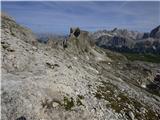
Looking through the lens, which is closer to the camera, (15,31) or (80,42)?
(15,31)

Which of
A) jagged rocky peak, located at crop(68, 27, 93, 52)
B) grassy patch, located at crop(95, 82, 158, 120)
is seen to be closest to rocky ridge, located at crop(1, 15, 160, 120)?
grassy patch, located at crop(95, 82, 158, 120)

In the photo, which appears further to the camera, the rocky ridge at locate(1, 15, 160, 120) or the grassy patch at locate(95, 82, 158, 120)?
the grassy patch at locate(95, 82, 158, 120)

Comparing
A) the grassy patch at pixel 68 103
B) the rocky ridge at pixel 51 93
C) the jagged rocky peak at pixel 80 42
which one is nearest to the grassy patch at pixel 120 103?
the rocky ridge at pixel 51 93

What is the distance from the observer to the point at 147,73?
141375mm

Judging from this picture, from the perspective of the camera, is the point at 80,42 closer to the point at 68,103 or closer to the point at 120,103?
the point at 120,103

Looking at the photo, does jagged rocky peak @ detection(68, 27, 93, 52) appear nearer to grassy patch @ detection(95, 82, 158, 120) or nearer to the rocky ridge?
the rocky ridge

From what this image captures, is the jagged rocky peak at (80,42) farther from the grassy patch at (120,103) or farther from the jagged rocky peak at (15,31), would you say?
the grassy patch at (120,103)

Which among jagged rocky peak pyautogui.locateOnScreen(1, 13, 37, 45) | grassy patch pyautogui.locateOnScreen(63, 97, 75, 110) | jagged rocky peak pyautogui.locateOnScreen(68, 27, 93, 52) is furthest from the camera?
jagged rocky peak pyautogui.locateOnScreen(68, 27, 93, 52)

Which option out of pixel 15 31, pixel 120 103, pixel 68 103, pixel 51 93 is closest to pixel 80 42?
pixel 15 31

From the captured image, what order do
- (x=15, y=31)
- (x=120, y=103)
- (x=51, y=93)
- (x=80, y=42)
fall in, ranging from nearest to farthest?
(x=51, y=93) < (x=120, y=103) < (x=15, y=31) < (x=80, y=42)

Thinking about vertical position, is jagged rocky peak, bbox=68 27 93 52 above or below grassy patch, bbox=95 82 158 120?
below

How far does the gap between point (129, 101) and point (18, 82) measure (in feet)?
64.6

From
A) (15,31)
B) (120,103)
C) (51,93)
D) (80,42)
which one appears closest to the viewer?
(51,93)

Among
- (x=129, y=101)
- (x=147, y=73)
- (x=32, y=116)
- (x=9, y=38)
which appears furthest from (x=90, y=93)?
(x=147, y=73)
